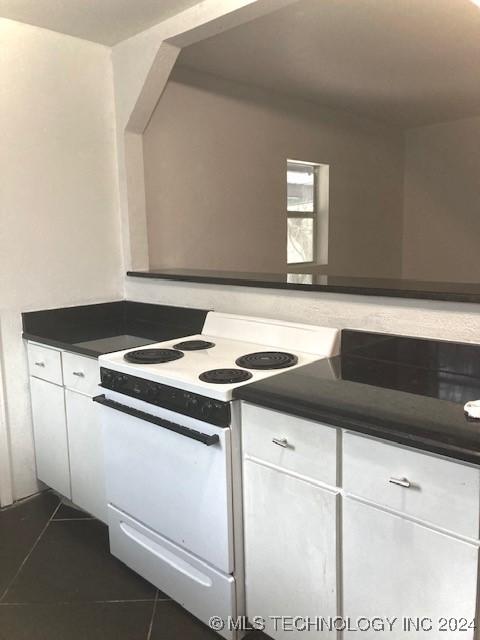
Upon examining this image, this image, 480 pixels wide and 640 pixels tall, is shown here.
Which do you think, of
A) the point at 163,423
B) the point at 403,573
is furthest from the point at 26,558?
the point at 403,573

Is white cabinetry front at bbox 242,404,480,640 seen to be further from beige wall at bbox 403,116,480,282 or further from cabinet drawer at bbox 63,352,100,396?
beige wall at bbox 403,116,480,282

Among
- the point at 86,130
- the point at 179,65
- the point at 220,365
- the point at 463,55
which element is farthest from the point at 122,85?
the point at 463,55

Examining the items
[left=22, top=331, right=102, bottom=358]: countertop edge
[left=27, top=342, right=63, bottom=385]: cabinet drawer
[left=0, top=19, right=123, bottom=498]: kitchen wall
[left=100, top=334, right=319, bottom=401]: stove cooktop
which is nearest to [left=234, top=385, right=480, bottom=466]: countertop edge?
[left=100, top=334, right=319, bottom=401]: stove cooktop

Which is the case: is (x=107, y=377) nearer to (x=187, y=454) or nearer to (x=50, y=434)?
(x=187, y=454)

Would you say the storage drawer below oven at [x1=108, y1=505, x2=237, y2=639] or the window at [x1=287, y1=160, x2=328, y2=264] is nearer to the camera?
the storage drawer below oven at [x1=108, y1=505, x2=237, y2=639]

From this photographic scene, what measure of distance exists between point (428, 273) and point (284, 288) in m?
3.98

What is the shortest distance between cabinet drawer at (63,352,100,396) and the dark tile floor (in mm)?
677

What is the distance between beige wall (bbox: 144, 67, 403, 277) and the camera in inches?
132

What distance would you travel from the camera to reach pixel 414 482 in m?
1.26

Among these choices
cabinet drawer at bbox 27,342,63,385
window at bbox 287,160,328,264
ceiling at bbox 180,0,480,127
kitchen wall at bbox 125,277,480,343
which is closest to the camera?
kitchen wall at bbox 125,277,480,343

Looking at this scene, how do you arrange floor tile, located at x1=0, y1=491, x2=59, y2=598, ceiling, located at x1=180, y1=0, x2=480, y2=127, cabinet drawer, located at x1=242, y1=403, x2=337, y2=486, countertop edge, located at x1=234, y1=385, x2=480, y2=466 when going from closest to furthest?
1. countertop edge, located at x1=234, y1=385, x2=480, y2=466
2. cabinet drawer, located at x1=242, y1=403, x2=337, y2=486
3. floor tile, located at x1=0, y1=491, x2=59, y2=598
4. ceiling, located at x1=180, y1=0, x2=480, y2=127

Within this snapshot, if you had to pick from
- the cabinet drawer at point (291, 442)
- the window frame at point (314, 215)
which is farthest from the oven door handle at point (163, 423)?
the window frame at point (314, 215)

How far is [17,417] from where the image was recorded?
2658 millimetres

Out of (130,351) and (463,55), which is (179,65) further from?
Answer: (130,351)
